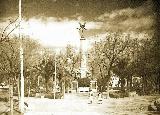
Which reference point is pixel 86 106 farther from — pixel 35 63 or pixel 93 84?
pixel 35 63

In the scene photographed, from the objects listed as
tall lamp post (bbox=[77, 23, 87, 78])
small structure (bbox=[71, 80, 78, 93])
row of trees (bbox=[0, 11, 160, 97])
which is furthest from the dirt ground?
tall lamp post (bbox=[77, 23, 87, 78])

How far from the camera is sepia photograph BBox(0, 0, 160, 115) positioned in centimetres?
610

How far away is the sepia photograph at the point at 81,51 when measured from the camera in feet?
20.0

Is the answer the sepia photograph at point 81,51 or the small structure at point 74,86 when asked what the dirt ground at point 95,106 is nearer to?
the sepia photograph at point 81,51

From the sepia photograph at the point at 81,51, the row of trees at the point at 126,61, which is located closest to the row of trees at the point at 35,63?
the sepia photograph at the point at 81,51

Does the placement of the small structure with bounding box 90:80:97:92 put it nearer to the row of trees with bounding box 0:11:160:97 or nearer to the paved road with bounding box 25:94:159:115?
the row of trees with bounding box 0:11:160:97

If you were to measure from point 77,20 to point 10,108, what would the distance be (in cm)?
203

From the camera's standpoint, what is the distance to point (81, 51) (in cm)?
620

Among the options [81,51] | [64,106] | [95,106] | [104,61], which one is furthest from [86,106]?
[81,51]

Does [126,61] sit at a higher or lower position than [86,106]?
higher

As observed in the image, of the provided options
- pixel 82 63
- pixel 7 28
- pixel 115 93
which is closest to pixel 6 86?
pixel 7 28

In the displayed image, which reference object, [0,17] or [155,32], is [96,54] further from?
[0,17]

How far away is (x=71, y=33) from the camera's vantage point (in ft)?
20.4

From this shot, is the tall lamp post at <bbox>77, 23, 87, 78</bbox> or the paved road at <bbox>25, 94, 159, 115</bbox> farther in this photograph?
the tall lamp post at <bbox>77, 23, 87, 78</bbox>
